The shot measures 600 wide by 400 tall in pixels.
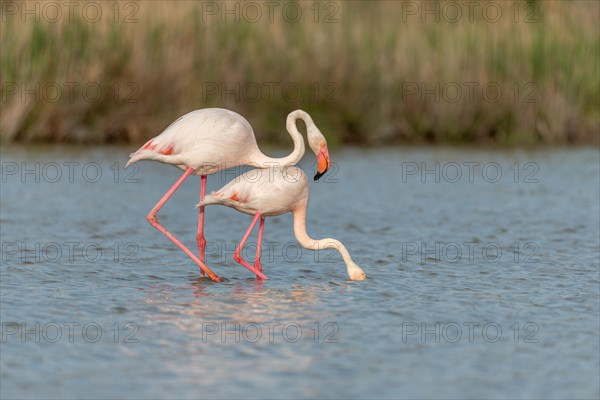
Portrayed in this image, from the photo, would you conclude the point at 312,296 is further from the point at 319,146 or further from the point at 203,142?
the point at 203,142

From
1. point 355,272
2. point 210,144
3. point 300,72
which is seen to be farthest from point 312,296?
point 300,72

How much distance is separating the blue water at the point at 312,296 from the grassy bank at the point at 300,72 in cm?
271

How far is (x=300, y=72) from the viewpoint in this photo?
60.2ft

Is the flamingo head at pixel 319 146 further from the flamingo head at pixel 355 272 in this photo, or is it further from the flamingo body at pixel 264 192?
the flamingo head at pixel 355 272

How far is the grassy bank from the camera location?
17.4 metres

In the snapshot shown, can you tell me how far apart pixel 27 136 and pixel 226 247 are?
7.53 meters

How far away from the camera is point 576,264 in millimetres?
9484

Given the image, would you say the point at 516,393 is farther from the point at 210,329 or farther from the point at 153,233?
the point at 153,233

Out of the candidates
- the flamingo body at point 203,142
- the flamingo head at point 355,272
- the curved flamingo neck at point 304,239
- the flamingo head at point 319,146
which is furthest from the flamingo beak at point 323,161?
the flamingo head at point 355,272

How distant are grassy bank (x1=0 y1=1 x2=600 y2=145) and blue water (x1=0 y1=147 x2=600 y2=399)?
8.89ft

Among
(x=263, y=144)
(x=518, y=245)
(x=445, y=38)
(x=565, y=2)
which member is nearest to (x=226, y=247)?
(x=518, y=245)

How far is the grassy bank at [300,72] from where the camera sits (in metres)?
17.4

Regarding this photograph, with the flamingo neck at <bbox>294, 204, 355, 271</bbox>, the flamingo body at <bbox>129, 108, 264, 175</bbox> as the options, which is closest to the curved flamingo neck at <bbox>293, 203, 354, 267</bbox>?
the flamingo neck at <bbox>294, 204, 355, 271</bbox>

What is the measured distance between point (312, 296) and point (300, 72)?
1057 centimetres
